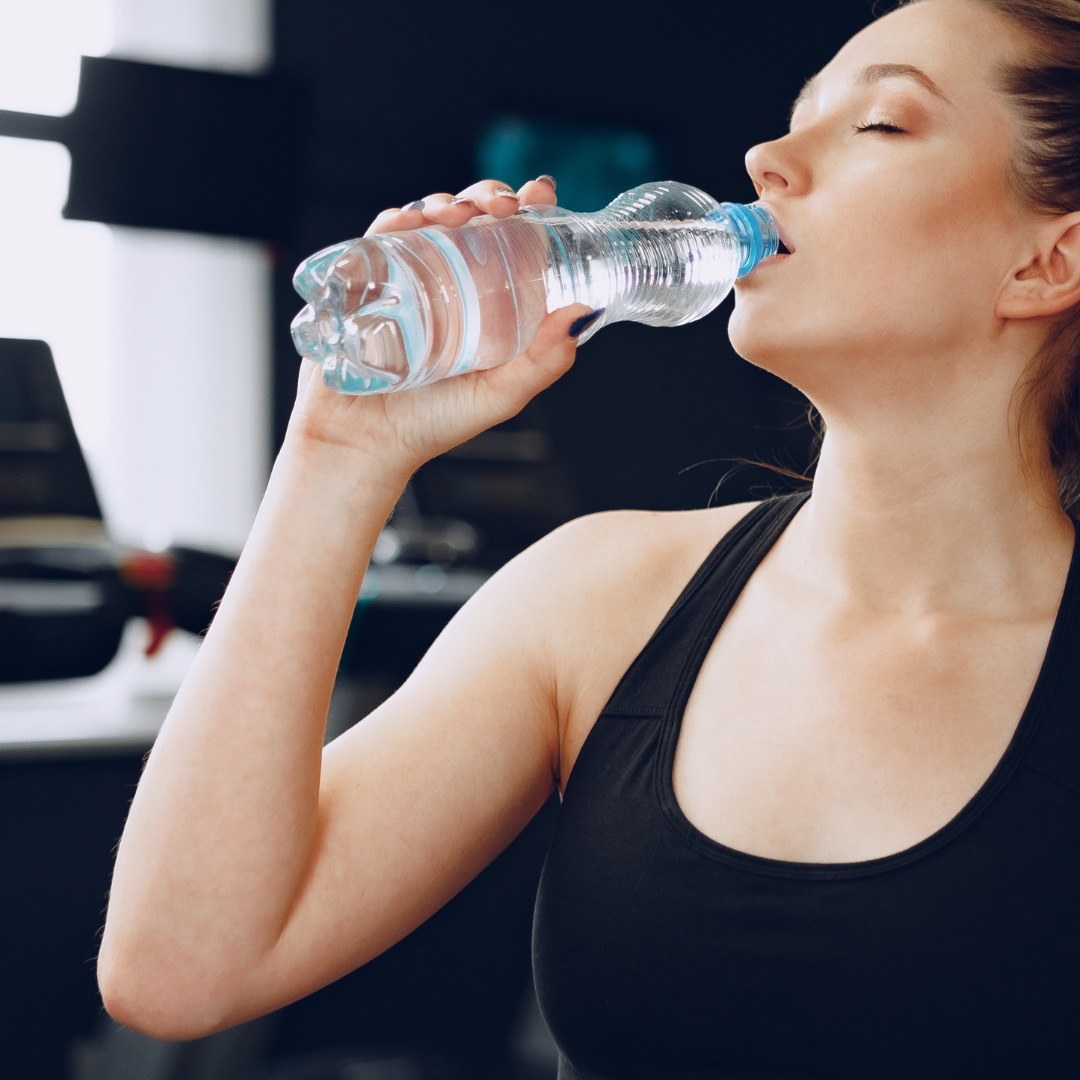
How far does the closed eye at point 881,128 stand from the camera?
1019 millimetres

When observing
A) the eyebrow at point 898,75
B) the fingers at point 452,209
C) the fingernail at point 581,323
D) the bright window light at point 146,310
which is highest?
the eyebrow at point 898,75

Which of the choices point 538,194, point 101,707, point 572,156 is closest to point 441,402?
point 538,194

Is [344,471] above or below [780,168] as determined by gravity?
below

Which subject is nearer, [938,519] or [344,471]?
[344,471]

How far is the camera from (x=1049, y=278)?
1069mm

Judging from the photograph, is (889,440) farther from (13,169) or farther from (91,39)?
(91,39)

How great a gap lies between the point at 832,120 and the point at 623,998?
790 millimetres

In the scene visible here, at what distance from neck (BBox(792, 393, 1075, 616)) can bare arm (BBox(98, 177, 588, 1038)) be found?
37cm

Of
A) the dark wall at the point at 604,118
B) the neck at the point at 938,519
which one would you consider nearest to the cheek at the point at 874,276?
the neck at the point at 938,519

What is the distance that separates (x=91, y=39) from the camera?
138 inches

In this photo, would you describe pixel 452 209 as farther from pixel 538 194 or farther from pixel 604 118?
pixel 604 118

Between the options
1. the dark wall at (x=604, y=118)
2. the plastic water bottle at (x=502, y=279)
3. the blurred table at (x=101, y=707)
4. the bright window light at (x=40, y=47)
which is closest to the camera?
the plastic water bottle at (x=502, y=279)

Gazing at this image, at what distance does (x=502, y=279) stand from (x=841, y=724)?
494 mm

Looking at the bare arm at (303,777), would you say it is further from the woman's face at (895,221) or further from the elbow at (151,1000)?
the woman's face at (895,221)
